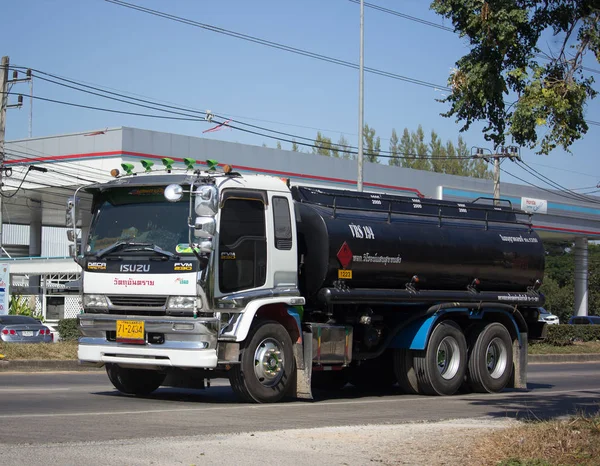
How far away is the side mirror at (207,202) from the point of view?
1161 centimetres

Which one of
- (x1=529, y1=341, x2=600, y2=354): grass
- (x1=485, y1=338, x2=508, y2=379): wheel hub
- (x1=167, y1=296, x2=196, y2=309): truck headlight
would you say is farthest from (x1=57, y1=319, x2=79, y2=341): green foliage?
(x1=167, y1=296, x2=196, y2=309): truck headlight

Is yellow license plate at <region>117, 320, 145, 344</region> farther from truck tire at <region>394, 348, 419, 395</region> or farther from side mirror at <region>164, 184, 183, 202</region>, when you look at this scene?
truck tire at <region>394, 348, 419, 395</region>

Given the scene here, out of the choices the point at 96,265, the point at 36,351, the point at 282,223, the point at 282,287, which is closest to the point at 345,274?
the point at 282,287

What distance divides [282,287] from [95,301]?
252 centimetres

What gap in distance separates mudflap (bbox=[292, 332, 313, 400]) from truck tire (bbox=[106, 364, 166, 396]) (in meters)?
2.00

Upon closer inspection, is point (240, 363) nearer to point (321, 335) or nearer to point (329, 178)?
point (321, 335)

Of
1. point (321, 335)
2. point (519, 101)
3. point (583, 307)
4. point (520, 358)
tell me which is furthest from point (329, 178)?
point (519, 101)

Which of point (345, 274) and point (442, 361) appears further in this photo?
point (442, 361)

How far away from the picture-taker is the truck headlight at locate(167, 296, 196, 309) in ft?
39.2

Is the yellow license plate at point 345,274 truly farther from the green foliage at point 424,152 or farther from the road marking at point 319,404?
the green foliage at point 424,152

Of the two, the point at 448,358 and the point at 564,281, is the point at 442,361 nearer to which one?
the point at 448,358

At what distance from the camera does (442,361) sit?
15.6m

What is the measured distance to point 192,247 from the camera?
464 inches

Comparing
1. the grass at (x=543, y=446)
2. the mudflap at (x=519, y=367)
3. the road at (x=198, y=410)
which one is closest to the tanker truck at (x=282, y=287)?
the mudflap at (x=519, y=367)
